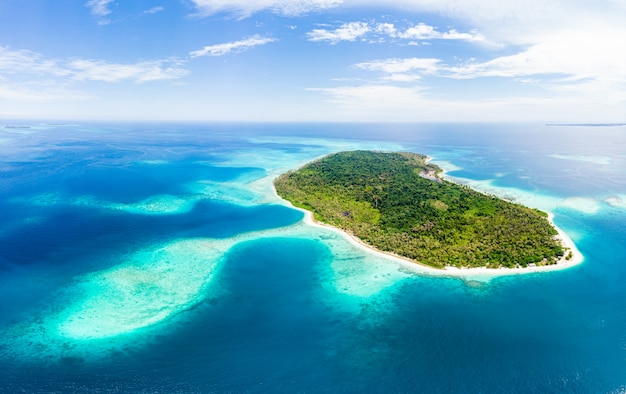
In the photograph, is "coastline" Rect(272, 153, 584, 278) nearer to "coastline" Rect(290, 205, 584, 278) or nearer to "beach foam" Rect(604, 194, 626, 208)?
"coastline" Rect(290, 205, 584, 278)

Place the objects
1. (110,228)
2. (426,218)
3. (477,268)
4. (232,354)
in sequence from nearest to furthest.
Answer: (232,354) < (477,268) < (110,228) < (426,218)

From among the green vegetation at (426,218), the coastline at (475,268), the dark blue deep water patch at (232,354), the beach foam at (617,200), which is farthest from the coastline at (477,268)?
the beach foam at (617,200)

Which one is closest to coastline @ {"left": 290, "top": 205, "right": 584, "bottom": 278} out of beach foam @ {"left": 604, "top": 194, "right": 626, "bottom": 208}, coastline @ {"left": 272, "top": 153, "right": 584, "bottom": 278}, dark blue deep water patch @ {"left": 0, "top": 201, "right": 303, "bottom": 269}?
coastline @ {"left": 272, "top": 153, "right": 584, "bottom": 278}

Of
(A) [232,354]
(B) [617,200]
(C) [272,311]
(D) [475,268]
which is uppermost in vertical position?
(B) [617,200]

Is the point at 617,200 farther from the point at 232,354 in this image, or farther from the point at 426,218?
the point at 232,354

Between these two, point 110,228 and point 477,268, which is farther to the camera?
point 110,228

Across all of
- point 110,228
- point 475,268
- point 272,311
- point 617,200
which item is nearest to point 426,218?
point 475,268

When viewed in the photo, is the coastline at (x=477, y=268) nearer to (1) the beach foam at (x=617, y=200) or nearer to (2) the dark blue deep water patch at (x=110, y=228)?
(2) the dark blue deep water patch at (x=110, y=228)

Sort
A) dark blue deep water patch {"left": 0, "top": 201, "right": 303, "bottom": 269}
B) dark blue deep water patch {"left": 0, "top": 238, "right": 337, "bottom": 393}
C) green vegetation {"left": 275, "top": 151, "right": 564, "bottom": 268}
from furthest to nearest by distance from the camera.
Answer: dark blue deep water patch {"left": 0, "top": 201, "right": 303, "bottom": 269}, green vegetation {"left": 275, "top": 151, "right": 564, "bottom": 268}, dark blue deep water patch {"left": 0, "top": 238, "right": 337, "bottom": 393}
